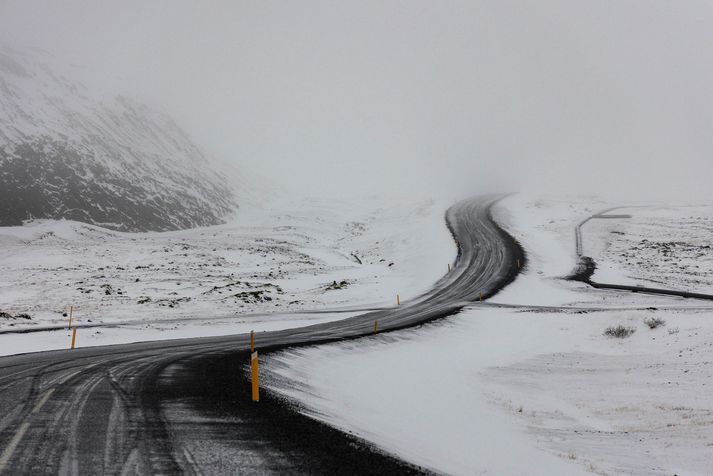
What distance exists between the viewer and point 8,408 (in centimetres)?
909

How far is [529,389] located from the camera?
57.8 feet

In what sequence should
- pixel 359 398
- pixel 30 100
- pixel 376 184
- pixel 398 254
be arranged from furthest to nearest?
pixel 376 184
pixel 30 100
pixel 398 254
pixel 359 398

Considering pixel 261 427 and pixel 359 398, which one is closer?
→ pixel 261 427

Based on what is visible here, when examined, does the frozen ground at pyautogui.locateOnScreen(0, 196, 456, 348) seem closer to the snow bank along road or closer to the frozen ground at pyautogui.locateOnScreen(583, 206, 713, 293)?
the snow bank along road

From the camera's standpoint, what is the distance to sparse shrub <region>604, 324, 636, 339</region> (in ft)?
79.4

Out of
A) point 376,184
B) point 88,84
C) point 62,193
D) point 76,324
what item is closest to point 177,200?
point 62,193

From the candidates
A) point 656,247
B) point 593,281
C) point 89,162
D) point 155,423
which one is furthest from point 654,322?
point 89,162

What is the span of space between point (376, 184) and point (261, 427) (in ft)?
536

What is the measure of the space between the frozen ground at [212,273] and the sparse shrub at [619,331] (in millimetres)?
17239

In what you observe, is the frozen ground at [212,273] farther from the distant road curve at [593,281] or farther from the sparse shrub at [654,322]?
the sparse shrub at [654,322]

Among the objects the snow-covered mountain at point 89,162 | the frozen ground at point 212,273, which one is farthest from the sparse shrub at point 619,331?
the snow-covered mountain at point 89,162

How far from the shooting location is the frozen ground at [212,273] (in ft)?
103

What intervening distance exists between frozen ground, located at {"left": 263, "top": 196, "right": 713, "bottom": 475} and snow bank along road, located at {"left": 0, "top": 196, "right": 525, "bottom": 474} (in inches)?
56.4

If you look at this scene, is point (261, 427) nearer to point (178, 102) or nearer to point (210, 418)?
point (210, 418)
